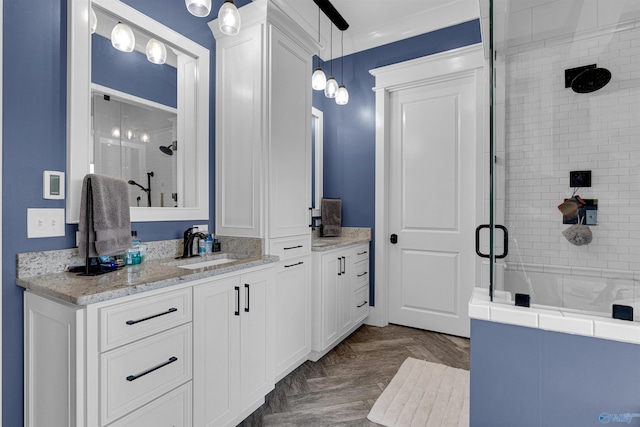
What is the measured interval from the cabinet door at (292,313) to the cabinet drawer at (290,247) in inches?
2.0

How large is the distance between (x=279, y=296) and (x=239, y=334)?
1.49ft

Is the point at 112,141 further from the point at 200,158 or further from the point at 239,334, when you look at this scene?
the point at 239,334

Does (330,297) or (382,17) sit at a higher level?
(382,17)

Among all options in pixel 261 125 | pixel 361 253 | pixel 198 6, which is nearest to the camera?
pixel 198 6

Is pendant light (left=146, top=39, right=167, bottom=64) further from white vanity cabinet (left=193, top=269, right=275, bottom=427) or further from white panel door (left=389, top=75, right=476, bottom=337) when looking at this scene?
white panel door (left=389, top=75, right=476, bottom=337)

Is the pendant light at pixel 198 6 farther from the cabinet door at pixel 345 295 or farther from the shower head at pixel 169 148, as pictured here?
the cabinet door at pixel 345 295

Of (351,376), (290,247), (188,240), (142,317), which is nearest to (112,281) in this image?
(142,317)

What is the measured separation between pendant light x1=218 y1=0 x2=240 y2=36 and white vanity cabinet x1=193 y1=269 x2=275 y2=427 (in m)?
1.36

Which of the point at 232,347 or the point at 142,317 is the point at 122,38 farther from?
the point at 232,347

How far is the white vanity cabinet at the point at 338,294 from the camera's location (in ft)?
8.21

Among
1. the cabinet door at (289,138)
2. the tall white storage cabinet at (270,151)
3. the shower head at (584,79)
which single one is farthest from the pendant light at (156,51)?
the shower head at (584,79)

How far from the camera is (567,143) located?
1.76 metres

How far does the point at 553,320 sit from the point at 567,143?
127 cm

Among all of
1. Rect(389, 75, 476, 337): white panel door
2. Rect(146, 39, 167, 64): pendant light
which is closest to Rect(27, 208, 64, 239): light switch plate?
Rect(146, 39, 167, 64): pendant light
